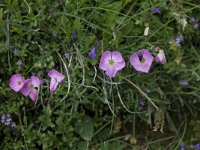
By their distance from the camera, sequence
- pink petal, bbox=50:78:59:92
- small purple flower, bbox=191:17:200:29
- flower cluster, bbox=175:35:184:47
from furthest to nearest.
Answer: small purple flower, bbox=191:17:200:29 < flower cluster, bbox=175:35:184:47 < pink petal, bbox=50:78:59:92

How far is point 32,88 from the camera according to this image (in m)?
1.89

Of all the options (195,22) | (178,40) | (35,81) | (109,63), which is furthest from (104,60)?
(195,22)

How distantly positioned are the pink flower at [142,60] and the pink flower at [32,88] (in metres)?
0.40

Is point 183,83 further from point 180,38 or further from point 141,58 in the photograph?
point 141,58

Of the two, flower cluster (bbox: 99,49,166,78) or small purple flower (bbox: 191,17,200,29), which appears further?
small purple flower (bbox: 191,17,200,29)

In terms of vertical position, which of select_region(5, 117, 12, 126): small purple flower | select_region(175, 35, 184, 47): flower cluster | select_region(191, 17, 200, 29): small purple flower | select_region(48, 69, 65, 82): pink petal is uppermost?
select_region(191, 17, 200, 29): small purple flower

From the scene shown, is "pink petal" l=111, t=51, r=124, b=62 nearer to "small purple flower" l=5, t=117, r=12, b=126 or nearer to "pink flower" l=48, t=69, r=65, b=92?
"pink flower" l=48, t=69, r=65, b=92

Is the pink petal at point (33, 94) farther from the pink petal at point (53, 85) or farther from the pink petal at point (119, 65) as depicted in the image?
the pink petal at point (119, 65)

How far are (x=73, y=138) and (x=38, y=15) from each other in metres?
0.54

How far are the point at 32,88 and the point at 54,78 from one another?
4.5 inches

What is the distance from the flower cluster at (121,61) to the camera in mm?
1856

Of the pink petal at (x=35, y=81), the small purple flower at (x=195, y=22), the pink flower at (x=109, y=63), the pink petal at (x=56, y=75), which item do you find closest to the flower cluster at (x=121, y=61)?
the pink flower at (x=109, y=63)

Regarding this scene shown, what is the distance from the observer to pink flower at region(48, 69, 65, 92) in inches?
71.7

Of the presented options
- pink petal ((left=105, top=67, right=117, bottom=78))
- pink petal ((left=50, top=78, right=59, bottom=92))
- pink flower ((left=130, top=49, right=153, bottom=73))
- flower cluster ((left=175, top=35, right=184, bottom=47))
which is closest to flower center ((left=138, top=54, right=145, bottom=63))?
pink flower ((left=130, top=49, right=153, bottom=73))
